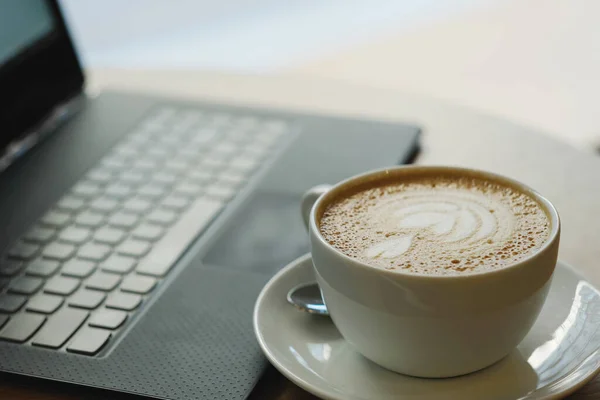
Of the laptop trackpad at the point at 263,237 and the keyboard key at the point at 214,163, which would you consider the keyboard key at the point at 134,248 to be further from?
the keyboard key at the point at 214,163

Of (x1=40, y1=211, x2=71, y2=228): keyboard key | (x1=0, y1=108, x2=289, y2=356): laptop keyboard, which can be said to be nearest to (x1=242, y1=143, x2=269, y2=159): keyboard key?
(x1=0, y1=108, x2=289, y2=356): laptop keyboard

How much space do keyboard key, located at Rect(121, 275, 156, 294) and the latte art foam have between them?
6.4 inches

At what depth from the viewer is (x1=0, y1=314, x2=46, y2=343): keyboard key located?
53 centimetres

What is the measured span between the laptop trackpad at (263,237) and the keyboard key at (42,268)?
0.12 m

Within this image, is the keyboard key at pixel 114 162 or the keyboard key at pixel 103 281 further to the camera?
the keyboard key at pixel 114 162

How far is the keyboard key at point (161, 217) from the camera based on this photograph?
2.27 feet

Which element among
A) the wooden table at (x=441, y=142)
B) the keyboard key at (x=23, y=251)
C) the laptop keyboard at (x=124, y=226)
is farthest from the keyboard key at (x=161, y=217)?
the wooden table at (x=441, y=142)

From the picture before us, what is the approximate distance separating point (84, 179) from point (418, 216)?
0.42 metres

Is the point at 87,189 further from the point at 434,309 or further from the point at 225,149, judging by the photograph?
the point at 434,309

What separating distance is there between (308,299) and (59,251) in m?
0.24

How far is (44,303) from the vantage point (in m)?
0.57

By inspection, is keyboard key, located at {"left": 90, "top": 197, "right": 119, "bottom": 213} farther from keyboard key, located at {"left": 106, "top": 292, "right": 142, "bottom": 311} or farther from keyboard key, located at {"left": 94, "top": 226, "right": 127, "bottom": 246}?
keyboard key, located at {"left": 106, "top": 292, "right": 142, "bottom": 311}

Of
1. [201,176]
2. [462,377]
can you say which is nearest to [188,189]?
[201,176]

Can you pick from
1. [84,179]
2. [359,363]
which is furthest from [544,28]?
[359,363]
